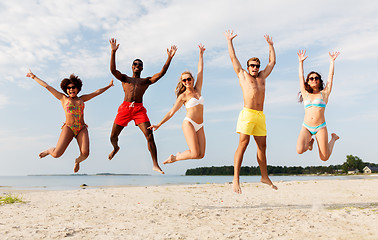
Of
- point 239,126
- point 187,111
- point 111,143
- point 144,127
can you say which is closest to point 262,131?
point 239,126

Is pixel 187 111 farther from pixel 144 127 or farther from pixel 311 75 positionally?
pixel 311 75

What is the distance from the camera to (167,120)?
9.59m

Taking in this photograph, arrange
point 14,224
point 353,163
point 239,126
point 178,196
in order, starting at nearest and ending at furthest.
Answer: point 239,126
point 14,224
point 178,196
point 353,163

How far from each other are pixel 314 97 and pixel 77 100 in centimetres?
683

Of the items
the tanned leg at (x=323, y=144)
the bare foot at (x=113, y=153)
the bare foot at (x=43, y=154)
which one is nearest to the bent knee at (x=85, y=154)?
the bare foot at (x=113, y=153)

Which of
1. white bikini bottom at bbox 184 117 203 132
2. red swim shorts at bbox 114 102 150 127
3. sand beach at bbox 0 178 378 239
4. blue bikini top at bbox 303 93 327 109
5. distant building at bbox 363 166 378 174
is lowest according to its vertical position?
sand beach at bbox 0 178 378 239

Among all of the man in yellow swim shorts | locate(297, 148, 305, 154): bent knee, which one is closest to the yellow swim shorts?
the man in yellow swim shorts

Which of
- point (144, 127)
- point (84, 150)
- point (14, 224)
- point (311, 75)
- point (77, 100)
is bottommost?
point (14, 224)

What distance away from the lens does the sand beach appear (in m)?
13.5

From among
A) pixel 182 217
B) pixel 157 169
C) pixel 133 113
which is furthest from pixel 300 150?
pixel 182 217

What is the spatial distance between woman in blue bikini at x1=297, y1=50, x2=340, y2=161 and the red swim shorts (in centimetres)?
443

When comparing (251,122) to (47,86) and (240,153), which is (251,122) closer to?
(240,153)

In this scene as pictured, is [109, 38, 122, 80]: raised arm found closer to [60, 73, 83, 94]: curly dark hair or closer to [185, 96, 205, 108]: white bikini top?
[60, 73, 83, 94]: curly dark hair

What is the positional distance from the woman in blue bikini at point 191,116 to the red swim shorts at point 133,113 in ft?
1.43
